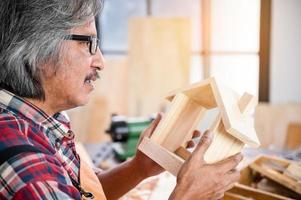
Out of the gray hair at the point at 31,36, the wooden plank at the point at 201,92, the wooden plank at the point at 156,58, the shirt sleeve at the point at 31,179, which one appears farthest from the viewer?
the wooden plank at the point at 156,58

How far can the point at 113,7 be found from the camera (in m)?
4.41

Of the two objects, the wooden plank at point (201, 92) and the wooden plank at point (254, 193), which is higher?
the wooden plank at point (201, 92)

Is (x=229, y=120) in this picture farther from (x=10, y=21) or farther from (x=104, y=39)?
(x=104, y=39)

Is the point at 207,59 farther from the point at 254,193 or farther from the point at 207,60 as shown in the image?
the point at 254,193

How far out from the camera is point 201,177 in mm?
1081

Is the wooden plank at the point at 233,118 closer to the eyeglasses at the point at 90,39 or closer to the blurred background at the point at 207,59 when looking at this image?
the eyeglasses at the point at 90,39

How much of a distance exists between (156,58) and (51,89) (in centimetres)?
279

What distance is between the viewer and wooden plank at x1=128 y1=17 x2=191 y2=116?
381 cm

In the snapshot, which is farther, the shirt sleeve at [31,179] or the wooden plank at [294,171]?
the wooden plank at [294,171]

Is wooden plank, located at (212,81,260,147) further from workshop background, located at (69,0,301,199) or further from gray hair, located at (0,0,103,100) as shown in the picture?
workshop background, located at (69,0,301,199)

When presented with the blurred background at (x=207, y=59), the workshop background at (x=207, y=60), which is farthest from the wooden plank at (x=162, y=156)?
the blurred background at (x=207, y=59)

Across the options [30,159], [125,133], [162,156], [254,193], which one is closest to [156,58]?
[125,133]

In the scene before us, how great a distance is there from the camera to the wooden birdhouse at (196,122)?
1153mm

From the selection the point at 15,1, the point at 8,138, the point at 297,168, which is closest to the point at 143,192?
the point at 297,168
